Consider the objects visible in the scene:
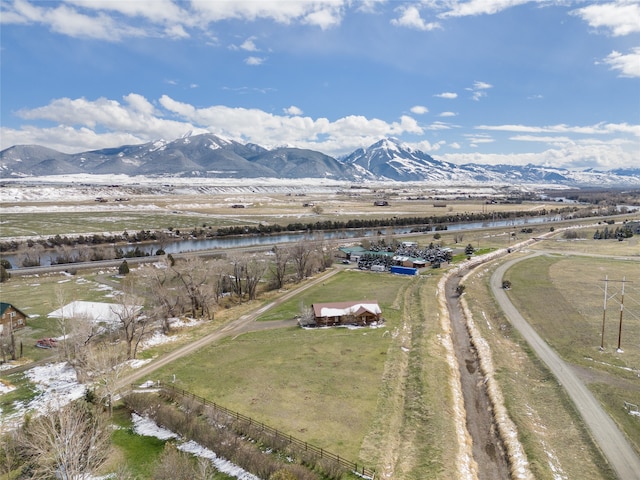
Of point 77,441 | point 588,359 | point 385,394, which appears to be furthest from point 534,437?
point 77,441

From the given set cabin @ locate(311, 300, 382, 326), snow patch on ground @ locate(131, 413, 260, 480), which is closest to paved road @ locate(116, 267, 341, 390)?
cabin @ locate(311, 300, 382, 326)

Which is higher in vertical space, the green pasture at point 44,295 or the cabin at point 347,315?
A: the cabin at point 347,315

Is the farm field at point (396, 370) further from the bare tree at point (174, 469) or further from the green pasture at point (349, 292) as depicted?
the bare tree at point (174, 469)

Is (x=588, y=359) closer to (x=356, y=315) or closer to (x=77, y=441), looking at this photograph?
(x=356, y=315)

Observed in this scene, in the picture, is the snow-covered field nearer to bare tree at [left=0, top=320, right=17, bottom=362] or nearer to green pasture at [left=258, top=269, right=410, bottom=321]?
bare tree at [left=0, top=320, right=17, bottom=362]

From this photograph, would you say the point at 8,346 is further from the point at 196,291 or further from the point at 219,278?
the point at 219,278

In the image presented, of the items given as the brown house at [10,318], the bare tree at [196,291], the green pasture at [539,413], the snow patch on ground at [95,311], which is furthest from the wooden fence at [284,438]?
the brown house at [10,318]

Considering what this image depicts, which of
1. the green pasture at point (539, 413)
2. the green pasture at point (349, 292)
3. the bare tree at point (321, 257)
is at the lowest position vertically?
the green pasture at point (539, 413)
